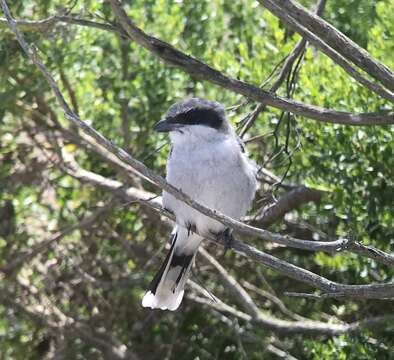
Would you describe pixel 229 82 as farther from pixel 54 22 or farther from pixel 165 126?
pixel 54 22

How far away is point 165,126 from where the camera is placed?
4.09m

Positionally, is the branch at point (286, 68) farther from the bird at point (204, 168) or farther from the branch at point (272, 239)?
the branch at point (272, 239)

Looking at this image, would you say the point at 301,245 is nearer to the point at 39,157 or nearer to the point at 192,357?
the point at 192,357

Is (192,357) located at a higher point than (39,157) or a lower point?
lower

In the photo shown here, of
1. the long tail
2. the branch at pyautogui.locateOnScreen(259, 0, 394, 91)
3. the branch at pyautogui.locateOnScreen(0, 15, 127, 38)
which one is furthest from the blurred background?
the branch at pyautogui.locateOnScreen(259, 0, 394, 91)

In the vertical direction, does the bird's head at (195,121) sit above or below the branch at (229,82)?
above

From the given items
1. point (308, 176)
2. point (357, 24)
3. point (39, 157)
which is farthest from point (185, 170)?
point (39, 157)

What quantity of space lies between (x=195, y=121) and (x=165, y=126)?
0.60 ft

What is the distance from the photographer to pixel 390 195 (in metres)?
4.34

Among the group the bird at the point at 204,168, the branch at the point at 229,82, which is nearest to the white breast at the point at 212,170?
the bird at the point at 204,168

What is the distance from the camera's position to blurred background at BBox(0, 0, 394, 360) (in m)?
4.45

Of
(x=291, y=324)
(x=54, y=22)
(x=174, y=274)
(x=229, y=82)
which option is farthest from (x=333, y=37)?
(x=291, y=324)

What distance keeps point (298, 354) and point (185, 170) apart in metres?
1.58

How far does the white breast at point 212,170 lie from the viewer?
411 cm
